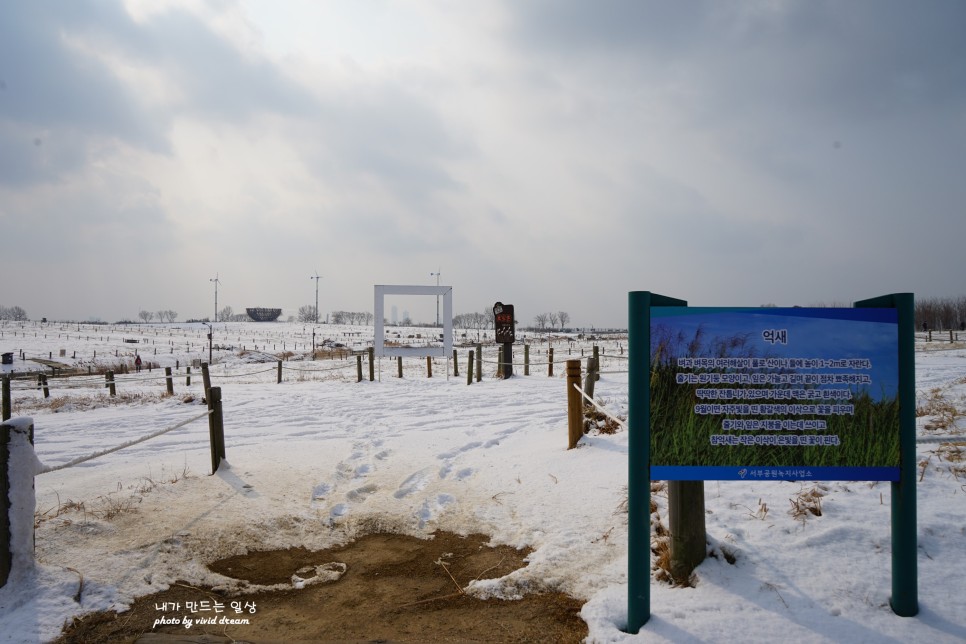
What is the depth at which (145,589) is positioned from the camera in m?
3.46

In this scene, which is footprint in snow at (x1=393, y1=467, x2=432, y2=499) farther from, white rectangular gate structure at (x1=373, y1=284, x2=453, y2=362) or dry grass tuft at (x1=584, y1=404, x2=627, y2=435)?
white rectangular gate structure at (x1=373, y1=284, x2=453, y2=362)

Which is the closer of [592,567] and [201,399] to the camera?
[592,567]

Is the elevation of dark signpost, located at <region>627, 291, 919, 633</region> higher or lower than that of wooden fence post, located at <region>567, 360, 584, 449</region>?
higher

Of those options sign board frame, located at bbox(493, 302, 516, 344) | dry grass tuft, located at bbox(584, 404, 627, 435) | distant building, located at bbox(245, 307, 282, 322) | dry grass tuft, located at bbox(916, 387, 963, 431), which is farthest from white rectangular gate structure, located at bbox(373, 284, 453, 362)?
distant building, located at bbox(245, 307, 282, 322)

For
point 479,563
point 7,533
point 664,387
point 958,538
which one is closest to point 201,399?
point 7,533

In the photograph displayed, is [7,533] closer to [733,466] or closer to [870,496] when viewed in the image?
[733,466]

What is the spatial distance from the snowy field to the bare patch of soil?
15 centimetres

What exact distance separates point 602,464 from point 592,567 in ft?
6.55

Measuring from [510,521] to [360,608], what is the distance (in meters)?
1.70

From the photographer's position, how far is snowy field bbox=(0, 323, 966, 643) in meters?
2.91

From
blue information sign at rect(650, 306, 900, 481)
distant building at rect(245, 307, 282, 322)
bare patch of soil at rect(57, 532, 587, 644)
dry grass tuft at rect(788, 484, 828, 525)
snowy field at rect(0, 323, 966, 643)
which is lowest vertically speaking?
bare patch of soil at rect(57, 532, 587, 644)

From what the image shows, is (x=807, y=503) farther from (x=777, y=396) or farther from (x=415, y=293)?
(x=415, y=293)

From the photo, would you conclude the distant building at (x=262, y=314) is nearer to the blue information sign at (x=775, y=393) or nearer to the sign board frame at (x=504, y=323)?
the sign board frame at (x=504, y=323)

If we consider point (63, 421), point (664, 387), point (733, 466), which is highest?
point (664, 387)
